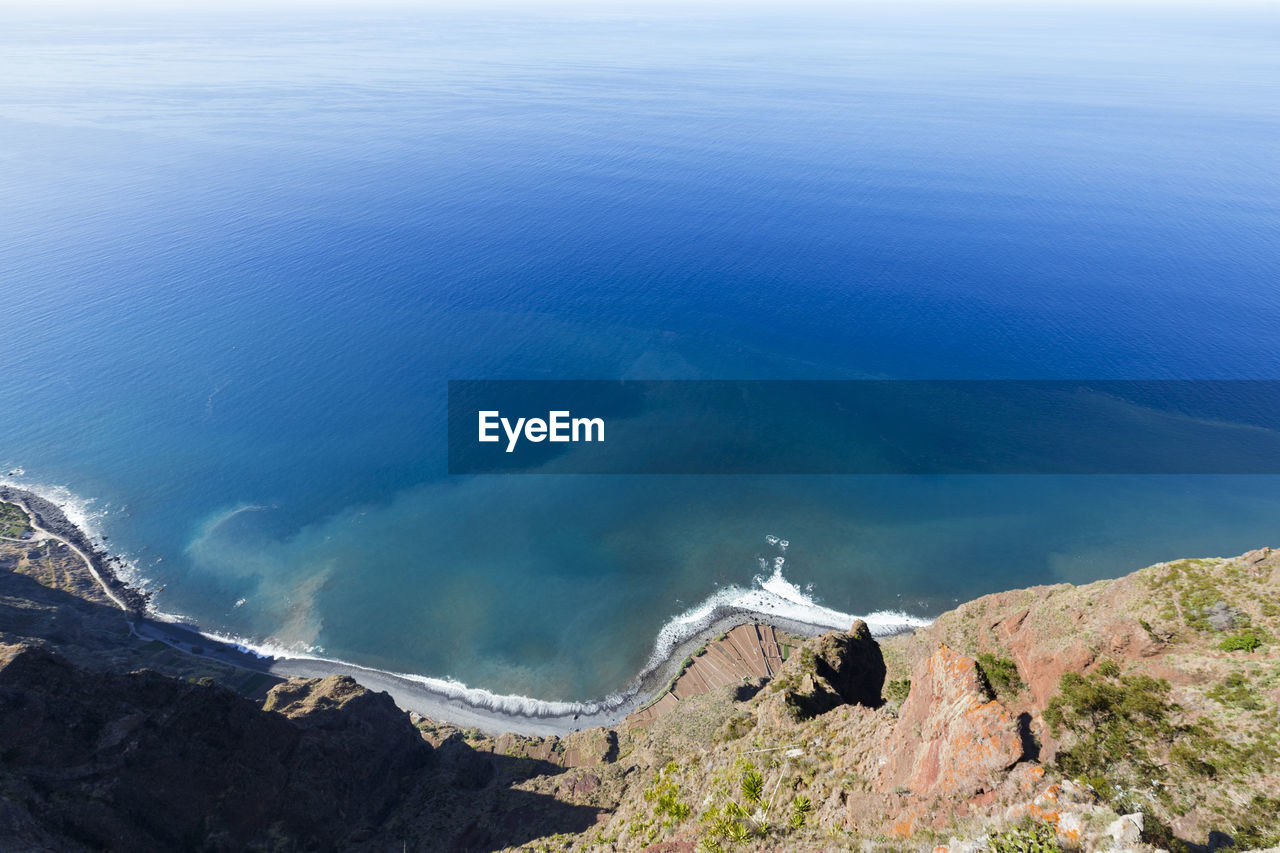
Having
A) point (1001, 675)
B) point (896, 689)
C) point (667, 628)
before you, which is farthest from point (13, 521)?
point (1001, 675)

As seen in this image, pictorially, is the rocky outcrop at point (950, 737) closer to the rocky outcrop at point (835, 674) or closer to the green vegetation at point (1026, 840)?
the green vegetation at point (1026, 840)

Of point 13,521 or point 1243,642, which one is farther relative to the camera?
point 13,521

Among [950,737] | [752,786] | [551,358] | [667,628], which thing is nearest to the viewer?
[950,737]

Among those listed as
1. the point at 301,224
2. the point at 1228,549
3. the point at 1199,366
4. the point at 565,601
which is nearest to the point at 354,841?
the point at 565,601

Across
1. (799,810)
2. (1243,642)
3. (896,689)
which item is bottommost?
(799,810)

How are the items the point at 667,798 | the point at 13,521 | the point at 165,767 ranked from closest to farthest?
the point at 667,798 < the point at 165,767 < the point at 13,521

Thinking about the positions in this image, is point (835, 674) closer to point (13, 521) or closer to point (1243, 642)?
point (1243, 642)

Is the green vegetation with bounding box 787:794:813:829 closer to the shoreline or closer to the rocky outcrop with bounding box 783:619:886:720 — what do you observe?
the rocky outcrop with bounding box 783:619:886:720

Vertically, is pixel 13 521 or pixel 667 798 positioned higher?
pixel 13 521
